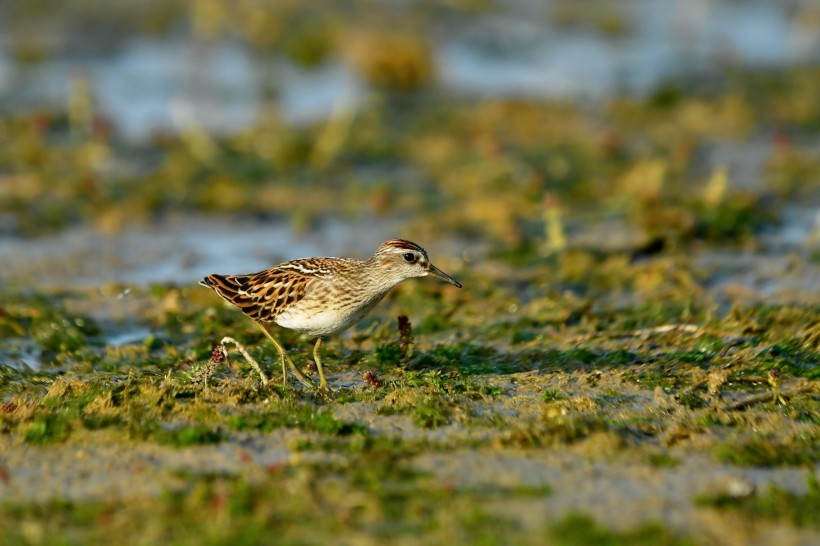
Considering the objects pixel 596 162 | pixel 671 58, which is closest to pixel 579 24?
pixel 671 58

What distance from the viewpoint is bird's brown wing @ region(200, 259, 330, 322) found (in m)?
9.53

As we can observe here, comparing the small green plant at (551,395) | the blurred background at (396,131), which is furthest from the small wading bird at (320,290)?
the blurred background at (396,131)

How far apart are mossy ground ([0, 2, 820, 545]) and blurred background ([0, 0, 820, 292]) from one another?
0.31ft

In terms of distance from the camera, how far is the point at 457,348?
10844 millimetres

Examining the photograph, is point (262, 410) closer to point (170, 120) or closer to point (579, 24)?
point (170, 120)

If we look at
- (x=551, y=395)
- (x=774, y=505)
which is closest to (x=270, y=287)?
(x=551, y=395)

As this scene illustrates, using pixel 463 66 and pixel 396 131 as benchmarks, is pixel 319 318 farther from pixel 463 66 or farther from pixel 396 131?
pixel 463 66

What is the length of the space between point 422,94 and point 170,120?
4851mm

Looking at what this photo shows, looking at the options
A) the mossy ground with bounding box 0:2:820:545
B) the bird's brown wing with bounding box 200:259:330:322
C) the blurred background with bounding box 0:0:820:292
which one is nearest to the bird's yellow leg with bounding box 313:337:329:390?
the mossy ground with bounding box 0:2:820:545

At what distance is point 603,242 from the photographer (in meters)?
14.6

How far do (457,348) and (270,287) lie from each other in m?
2.05

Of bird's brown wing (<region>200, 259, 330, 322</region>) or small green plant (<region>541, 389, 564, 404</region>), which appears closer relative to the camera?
small green plant (<region>541, 389, 564, 404</region>)

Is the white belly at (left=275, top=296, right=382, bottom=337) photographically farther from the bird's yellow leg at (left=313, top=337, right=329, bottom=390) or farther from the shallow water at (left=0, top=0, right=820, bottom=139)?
the shallow water at (left=0, top=0, right=820, bottom=139)

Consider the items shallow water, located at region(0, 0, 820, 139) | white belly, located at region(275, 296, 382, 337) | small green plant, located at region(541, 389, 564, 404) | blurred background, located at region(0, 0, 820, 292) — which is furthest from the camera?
shallow water, located at region(0, 0, 820, 139)
